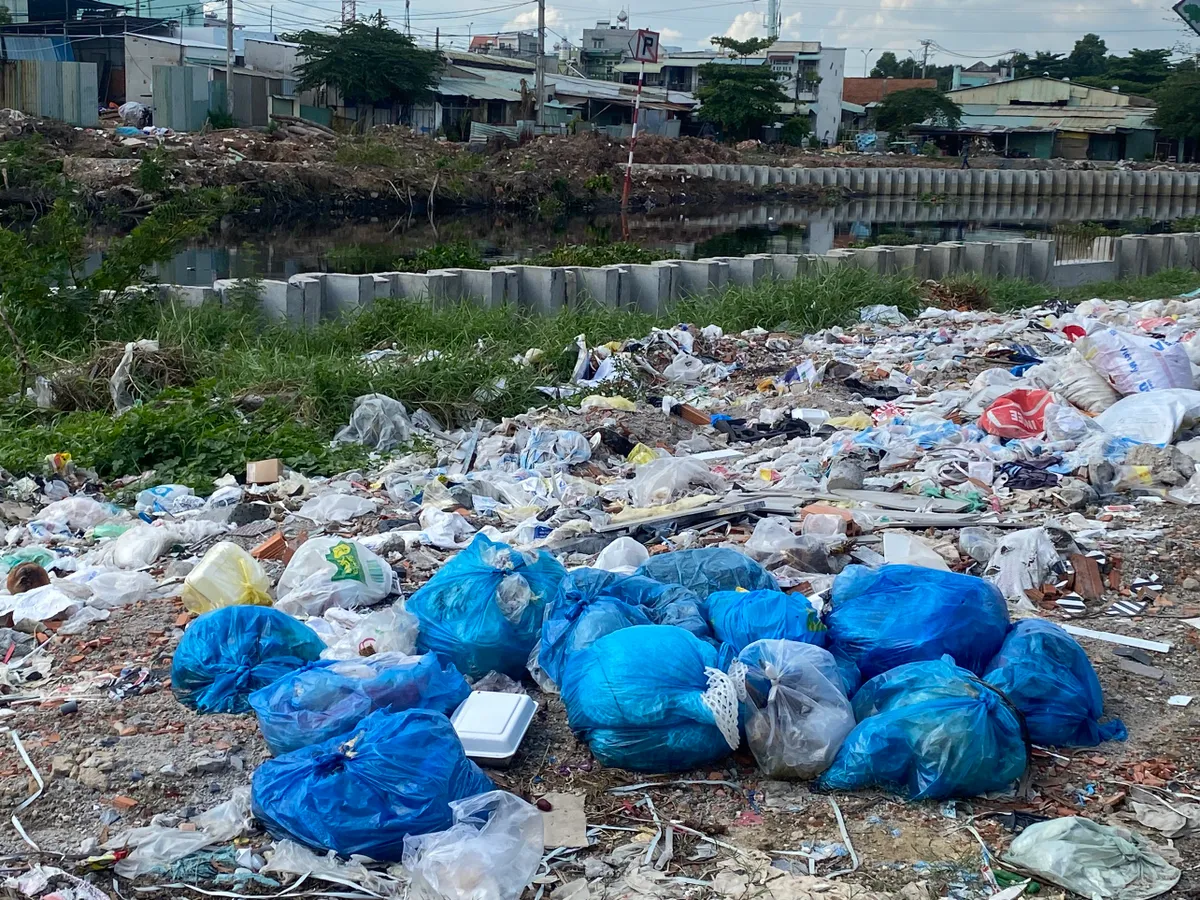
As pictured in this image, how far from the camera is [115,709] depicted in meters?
3.06

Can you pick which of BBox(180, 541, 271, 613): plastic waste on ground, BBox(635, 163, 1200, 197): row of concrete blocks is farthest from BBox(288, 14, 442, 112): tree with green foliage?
BBox(180, 541, 271, 613): plastic waste on ground

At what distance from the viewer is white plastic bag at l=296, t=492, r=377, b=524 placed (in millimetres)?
4750

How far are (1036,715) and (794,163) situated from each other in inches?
1528

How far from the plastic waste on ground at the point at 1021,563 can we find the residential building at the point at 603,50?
5370cm

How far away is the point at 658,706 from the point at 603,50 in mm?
58840

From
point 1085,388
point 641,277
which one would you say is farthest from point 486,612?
point 641,277

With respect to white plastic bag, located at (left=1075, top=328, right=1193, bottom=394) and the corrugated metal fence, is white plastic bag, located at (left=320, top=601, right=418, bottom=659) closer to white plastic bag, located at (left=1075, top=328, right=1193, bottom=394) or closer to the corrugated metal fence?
white plastic bag, located at (left=1075, top=328, right=1193, bottom=394)

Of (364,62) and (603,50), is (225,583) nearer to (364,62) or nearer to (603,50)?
(364,62)

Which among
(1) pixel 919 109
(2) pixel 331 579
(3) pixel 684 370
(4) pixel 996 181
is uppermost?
(1) pixel 919 109

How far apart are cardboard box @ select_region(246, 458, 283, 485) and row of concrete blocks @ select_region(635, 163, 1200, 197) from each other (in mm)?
34232

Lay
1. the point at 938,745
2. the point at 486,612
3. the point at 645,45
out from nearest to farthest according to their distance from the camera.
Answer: the point at 938,745 → the point at 486,612 → the point at 645,45

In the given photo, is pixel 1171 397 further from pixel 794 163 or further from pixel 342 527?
pixel 794 163

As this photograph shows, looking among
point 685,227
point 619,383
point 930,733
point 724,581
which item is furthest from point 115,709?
point 685,227

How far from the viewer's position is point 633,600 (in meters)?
3.30
